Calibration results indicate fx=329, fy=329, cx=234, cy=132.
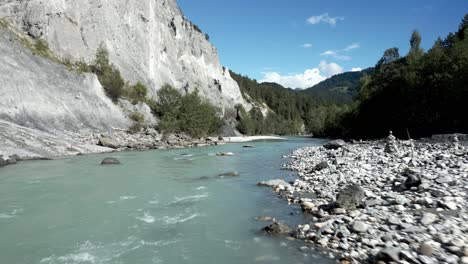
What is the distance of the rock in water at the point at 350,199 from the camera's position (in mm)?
11727

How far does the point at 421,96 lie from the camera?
167ft

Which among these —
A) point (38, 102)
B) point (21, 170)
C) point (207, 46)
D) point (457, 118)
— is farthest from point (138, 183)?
point (207, 46)

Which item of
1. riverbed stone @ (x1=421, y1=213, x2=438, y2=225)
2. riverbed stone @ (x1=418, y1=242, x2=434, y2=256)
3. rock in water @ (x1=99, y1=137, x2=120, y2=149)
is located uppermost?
rock in water @ (x1=99, y1=137, x2=120, y2=149)

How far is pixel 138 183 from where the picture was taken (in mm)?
19734

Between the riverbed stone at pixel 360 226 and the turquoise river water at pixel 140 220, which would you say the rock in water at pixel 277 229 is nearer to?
the turquoise river water at pixel 140 220

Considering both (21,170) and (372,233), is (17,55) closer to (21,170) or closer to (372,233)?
(21,170)

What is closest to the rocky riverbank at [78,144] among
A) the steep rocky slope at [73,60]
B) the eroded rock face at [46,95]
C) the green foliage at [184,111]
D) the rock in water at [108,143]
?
the rock in water at [108,143]

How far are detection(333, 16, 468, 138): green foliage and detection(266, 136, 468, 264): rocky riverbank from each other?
3277 centimetres

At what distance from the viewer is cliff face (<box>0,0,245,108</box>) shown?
5556 cm

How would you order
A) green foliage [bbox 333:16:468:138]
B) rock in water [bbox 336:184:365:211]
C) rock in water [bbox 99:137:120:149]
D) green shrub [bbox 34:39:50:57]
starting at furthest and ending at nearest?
green shrub [bbox 34:39:50:57] → green foliage [bbox 333:16:468:138] → rock in water [bbox 99:137:120:149] → rock in water [bbox 336:184:365:211]

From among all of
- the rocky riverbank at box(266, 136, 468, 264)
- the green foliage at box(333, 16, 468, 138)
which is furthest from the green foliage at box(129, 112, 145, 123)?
the rocky riverbank at box(266, 136, 468, 264)

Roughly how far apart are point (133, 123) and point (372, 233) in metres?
52.2

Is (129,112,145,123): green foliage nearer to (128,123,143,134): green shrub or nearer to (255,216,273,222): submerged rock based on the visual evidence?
(128,123,143,134): green shrub

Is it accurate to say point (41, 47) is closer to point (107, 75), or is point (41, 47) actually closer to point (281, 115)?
point (107, 75)
